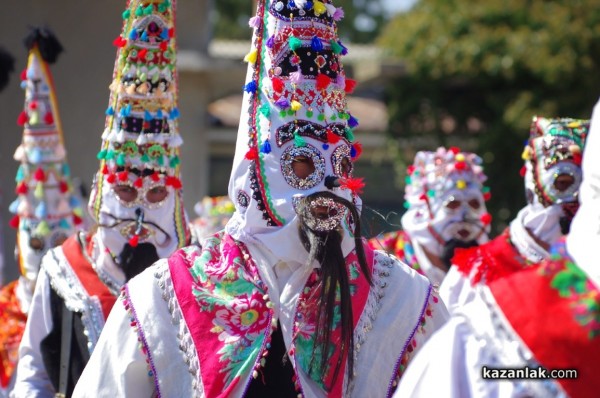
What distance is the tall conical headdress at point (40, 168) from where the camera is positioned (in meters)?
6.04

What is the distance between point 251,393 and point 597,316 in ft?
Result: 4.42

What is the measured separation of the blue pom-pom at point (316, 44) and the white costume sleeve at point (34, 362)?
6.00ft

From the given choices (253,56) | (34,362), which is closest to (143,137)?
(34,362)

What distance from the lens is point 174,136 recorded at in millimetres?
5098

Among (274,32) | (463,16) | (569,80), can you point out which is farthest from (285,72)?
(463,16)

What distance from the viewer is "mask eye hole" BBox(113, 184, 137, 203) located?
5.00 m

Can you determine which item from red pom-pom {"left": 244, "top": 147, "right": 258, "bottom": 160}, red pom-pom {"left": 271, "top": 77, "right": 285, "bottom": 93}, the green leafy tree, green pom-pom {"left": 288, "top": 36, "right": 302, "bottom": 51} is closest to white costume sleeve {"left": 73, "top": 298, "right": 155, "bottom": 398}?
red pom-pom {"left": 244, "top": 147, "right": 258, "bottom": 160}

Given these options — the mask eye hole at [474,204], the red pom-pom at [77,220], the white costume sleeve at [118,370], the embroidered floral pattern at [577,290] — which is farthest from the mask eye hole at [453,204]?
the embroidered floral pattern at [577,290]

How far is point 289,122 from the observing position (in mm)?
3500

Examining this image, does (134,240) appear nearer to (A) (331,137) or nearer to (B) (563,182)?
(A) (331,137)

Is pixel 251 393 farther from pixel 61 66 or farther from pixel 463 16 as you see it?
pixel 463 16

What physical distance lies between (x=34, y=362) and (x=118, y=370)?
1.28 meters

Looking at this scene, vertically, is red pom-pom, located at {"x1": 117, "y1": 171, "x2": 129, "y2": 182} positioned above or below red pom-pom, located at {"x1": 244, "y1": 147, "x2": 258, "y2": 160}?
below

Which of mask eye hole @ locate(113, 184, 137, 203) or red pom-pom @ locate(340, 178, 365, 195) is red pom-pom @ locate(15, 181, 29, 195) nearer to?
mask eye hole @ locate(113, 184, 137, 203)
